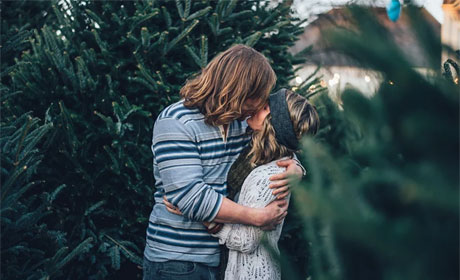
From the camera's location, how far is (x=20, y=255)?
229 cm

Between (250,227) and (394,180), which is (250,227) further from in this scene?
(394,180)

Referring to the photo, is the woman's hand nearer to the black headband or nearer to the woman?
the woman

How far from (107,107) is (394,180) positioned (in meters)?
2.55

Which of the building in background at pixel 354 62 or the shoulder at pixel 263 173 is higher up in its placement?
the building in background at pixel 354 62

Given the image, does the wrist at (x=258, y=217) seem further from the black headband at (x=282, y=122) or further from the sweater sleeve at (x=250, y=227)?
the black headband at (x=282, y=122)

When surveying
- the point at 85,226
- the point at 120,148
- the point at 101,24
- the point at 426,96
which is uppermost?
the point at 426,96

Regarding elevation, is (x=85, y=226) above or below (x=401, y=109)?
below

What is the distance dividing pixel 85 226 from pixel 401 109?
261 centimetres

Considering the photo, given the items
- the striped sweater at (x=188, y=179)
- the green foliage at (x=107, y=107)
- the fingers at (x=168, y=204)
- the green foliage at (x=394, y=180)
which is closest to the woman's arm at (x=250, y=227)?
the striped sweater at (x=188, y=179)


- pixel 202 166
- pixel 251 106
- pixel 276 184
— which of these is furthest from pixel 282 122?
pixel 202 166

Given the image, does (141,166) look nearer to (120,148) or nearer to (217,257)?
(120,148)

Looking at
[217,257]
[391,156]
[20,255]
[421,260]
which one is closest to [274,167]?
[217,257]

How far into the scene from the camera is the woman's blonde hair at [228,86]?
223 cm

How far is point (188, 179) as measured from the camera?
2104 millimetres
